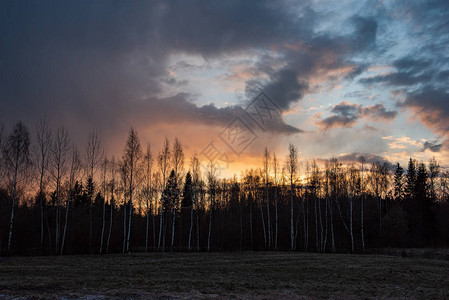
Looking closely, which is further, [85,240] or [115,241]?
[115,241]

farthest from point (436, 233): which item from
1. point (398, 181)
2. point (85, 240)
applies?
point (85, 240)

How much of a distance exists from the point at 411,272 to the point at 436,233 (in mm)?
50489

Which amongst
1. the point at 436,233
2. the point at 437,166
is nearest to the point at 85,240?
the point at 436,233

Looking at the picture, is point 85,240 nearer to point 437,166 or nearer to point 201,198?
point 201,198

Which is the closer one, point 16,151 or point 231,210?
point 16,151

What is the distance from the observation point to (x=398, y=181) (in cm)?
6962

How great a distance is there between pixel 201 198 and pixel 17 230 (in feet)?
84.5

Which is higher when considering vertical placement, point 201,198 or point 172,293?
point 201,198

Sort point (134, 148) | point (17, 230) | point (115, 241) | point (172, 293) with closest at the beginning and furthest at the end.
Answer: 1. point (172, 293)
2. point (134, 148)
3. point (17, 230)
4. point (115, 241)

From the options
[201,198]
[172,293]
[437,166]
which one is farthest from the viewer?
[437,166]

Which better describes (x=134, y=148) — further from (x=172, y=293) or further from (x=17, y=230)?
(x=172, y=293)

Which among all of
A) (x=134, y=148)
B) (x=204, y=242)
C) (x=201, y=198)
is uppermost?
(x=134, y=148)

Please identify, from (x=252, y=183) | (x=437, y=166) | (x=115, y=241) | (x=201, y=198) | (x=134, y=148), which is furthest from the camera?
(x=437, y=166)

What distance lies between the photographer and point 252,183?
56.2 m
